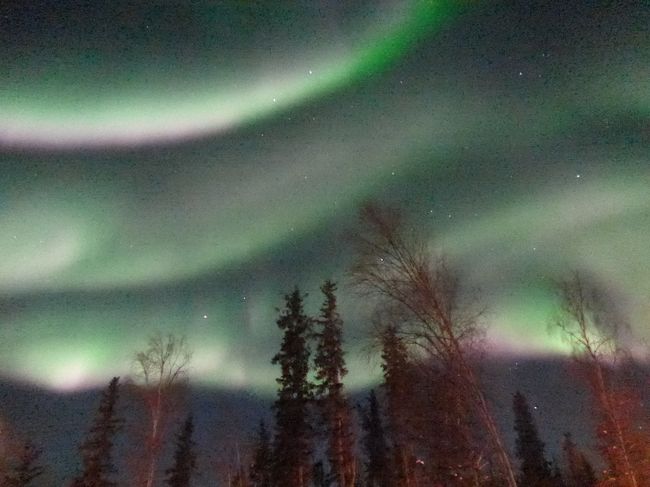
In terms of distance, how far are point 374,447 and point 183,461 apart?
21202 millimetres

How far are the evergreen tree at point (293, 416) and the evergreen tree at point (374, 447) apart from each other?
12919 mm

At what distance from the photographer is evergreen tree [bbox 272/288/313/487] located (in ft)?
121

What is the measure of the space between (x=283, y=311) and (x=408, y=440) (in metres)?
13.6

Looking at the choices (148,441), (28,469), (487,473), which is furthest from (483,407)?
(28,469)

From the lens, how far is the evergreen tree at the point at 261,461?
4628 centimetres

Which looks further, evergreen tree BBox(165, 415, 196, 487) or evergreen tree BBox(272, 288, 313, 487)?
evergreen tree BBox(165, 415, 196, 487)

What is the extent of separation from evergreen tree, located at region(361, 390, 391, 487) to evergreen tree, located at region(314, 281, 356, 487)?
523 inches

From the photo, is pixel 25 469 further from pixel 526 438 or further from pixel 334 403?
pixel 526 438

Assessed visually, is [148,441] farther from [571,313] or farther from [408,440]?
[571,313]

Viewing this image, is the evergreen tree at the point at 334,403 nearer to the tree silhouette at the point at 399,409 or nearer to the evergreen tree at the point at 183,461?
the tree silhouette at the point at 399,409

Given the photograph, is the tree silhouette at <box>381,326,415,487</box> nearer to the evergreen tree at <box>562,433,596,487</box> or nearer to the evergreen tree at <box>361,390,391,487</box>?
the evergreen tree at <box>361,390,391,487</box>

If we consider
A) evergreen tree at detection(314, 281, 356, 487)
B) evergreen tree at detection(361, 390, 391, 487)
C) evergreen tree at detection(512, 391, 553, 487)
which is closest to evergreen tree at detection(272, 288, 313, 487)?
evergreen tree at detection(314, 281, 356, 487)

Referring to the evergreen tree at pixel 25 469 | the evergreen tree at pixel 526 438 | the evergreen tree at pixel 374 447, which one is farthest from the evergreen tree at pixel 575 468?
the evergreen tree at pixel 25 469

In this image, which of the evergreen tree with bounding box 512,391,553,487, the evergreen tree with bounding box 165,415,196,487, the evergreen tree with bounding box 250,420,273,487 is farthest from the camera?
the evergreen tree with bounding box 512,391,553,487
